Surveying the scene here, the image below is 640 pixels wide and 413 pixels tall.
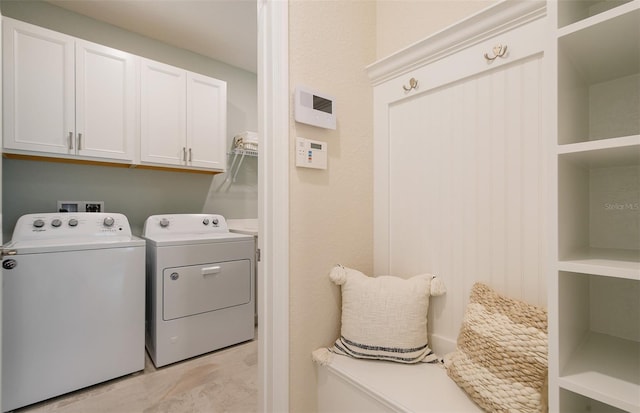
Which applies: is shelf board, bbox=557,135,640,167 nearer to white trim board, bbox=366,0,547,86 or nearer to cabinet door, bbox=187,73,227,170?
white trim board, bbox=366,0,547,86

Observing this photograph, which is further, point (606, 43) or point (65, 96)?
point (65, 96)

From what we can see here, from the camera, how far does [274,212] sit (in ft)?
3.91

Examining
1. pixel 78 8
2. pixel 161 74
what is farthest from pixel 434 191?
pixel 78 8

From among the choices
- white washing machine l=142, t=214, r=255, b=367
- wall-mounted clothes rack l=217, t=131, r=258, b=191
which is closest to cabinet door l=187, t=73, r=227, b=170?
wall-mounted clothes rack l=217, t=131, r=258, b=191

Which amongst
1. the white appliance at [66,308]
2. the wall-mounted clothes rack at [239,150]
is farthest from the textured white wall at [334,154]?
the wall-mounted clothes rack at [239,150]

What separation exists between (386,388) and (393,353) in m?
0.17

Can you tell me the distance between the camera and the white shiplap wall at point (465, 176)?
107 cm

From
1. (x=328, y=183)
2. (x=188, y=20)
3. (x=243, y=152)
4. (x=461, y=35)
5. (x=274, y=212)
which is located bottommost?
(x=274, y=212)

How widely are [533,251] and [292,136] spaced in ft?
3.34

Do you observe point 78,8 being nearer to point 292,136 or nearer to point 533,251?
point 292,136

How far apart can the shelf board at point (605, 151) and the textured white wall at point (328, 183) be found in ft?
2.85

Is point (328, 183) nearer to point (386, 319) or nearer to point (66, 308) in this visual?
point (386, 319)

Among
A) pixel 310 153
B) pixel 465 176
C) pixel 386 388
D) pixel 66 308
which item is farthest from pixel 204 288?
pixel 465 176

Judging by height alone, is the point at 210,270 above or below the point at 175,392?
above
